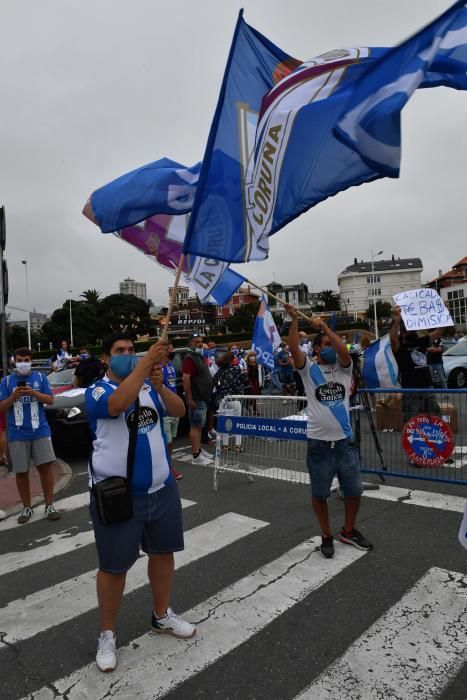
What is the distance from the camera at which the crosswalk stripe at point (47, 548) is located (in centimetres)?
441

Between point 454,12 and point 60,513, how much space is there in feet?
19.7

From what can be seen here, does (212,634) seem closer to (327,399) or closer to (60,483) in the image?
(327,399)

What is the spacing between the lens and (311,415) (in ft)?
14.0

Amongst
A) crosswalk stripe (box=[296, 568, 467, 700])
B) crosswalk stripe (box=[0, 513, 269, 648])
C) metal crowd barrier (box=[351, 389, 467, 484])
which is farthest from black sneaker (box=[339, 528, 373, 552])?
metal crowd barrier (box=[351, 389, 467, 484])

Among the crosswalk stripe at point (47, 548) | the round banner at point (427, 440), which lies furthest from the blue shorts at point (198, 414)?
the round banner at point (427, 440)

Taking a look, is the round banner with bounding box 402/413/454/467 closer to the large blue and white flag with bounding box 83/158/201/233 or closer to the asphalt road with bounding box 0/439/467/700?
the asphalt road with bounding box 0/439/467/700

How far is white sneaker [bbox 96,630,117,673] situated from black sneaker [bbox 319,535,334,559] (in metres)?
1.92

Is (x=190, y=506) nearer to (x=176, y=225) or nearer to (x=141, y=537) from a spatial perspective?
(x=141, y=537)

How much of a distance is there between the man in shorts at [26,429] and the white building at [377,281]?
138 m

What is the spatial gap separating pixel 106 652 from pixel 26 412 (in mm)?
3328

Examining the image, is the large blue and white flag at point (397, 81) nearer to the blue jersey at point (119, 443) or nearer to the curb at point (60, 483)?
the blue jersey at point (119, 443)

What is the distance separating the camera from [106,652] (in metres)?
2.83

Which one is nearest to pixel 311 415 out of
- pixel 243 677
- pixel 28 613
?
pixel 243 677

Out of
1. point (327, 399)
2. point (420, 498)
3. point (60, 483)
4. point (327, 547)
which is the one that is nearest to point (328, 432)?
point (327, 399)
